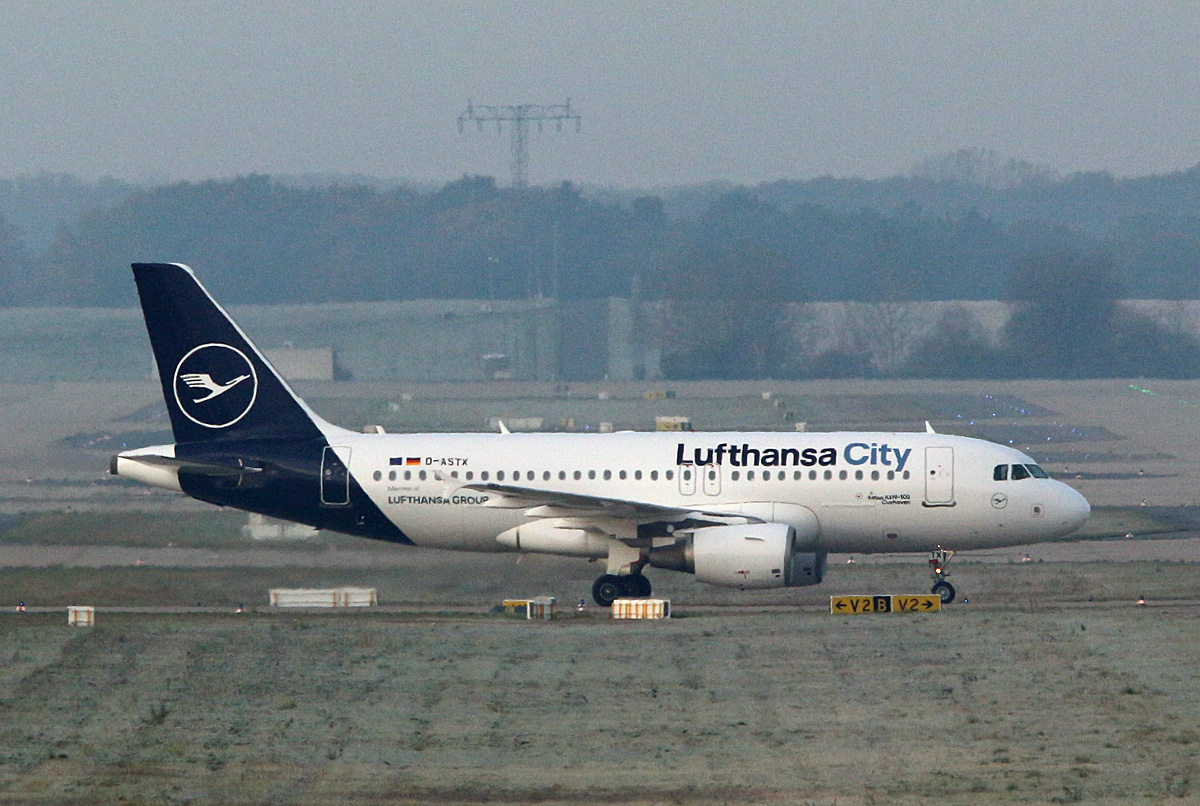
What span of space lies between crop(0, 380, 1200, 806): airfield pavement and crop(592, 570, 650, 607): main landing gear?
4.27 ft

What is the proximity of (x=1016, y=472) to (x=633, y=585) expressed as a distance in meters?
9.35

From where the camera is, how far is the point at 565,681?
26.9 m

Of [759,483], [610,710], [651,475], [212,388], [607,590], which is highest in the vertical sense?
[212,388]

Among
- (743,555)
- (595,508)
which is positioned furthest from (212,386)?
(743,555)

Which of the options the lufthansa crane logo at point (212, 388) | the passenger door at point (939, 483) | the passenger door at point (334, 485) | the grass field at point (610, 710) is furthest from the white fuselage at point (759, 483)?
the grass field at point (610, 710)

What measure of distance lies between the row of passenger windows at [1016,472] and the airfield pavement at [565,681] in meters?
2.83

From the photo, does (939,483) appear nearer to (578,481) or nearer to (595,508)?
(595,508)

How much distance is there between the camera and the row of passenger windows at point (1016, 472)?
37438 millimetres

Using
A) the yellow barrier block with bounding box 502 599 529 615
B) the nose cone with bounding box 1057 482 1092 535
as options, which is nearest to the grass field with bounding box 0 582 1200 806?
the yellow barrier block with bounding box 502 599 529 615

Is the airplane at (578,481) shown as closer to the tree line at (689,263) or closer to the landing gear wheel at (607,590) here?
the landing gear wheel at (607,590)

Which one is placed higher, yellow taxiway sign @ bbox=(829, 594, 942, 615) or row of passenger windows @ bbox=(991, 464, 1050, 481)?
row of passenger windows @ bbox=(991, 464, 1050, 481)

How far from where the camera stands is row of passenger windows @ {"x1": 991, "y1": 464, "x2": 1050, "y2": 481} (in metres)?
37.4

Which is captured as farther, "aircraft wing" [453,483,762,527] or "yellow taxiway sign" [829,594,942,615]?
"aircraft wing" [453,483,762,527]

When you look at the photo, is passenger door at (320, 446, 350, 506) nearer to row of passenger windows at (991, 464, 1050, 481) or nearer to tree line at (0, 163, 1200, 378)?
row of passenger windows at (991, 464, 1050, 481)
